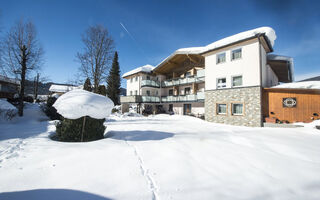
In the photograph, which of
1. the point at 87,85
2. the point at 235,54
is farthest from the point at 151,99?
the point at 235,54

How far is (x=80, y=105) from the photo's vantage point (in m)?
5.16

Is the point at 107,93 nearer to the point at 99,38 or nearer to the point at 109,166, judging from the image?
the point at 99,38

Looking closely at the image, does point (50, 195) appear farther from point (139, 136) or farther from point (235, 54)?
point (235, 54)

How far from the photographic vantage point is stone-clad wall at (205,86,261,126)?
1136 centimetres

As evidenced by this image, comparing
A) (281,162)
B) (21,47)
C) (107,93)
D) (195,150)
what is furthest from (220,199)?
(107,93)

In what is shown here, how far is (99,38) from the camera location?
16141 mm

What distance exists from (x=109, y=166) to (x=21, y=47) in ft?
63.3

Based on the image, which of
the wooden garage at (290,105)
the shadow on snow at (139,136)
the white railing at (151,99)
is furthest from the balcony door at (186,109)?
the shadow on snow at (139,136)

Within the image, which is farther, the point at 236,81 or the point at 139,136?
the point at 236,81

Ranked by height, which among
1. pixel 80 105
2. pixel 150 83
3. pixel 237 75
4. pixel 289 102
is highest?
pixel 150 83

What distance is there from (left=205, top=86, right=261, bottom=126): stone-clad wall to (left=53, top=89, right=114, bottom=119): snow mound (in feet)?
38.8

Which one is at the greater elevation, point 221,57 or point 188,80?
point 221,57

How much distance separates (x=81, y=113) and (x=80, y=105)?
334mm

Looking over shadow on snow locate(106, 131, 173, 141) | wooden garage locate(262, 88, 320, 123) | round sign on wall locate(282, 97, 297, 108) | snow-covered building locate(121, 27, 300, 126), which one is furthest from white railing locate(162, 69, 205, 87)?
shadow on snow locate(106, 131, 173, 141)
